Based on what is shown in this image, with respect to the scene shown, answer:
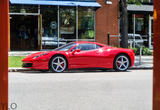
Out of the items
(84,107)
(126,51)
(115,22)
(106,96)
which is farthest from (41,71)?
(115,22)

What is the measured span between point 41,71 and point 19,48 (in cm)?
1032

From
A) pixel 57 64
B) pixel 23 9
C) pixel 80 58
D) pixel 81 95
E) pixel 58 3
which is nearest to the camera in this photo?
pixel 81 95

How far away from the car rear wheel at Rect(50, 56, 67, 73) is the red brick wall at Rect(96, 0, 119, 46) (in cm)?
1157

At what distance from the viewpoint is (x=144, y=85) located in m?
8.88

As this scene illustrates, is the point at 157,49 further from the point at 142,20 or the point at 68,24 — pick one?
the point at 142,20

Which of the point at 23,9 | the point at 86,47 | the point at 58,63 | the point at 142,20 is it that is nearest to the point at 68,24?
the point at 23,9

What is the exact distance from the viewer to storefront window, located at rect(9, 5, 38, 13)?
69.2 feet

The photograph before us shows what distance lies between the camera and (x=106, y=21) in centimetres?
2402

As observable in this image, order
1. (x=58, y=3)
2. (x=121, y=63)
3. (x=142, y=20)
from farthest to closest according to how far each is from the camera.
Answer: (x=142, y=20) < (x=58, y=3) < (x=121, y=63)

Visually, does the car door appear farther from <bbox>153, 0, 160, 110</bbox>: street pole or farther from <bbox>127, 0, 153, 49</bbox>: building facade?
<bbox>127, 0, 153, 49</bbox>: building facade

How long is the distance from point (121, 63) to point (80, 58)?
1695mm

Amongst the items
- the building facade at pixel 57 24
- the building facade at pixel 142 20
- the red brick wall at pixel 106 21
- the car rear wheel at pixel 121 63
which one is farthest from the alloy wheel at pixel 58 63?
the building facade at pixel 142 20
